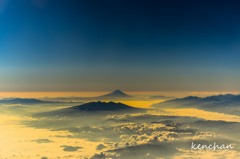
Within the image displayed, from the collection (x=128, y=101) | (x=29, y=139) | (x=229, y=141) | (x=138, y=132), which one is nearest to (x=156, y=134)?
(x=138, y=132)

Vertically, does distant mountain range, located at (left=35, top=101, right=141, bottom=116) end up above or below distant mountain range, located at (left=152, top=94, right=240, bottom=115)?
below

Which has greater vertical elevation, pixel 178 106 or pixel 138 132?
pixel 178 106

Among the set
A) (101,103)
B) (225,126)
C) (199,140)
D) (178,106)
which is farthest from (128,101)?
(225,126)

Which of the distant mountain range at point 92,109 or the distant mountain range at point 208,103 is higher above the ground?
the distant mountain range at point 208,103

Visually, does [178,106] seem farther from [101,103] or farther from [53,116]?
[53,116]

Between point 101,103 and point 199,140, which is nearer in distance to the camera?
point 199,140

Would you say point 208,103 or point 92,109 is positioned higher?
point 208,103

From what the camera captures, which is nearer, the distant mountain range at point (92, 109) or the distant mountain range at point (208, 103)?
the distant mountain range at point (92, 109)

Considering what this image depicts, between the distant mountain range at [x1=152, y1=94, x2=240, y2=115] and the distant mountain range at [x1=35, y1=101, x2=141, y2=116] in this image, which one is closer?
the distant mountain range at [x1=35, y1=101, x2=141, y2=116]
